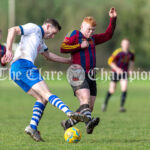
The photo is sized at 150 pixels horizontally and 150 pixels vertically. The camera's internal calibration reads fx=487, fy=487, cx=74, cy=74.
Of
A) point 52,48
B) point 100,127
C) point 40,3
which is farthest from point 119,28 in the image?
point 100,127

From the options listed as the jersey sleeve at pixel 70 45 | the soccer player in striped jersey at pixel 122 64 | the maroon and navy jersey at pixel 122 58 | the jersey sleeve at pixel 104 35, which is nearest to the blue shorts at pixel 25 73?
the jersey sleeve at pixel 70 45

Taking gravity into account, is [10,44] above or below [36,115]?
above

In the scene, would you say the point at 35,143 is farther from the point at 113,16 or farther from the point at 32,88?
the point at 113,16

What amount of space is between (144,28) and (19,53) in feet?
226

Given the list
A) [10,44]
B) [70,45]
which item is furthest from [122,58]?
[10,44]

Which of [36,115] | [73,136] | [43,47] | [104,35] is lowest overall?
[73,136]

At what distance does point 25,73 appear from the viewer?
24.7 feet

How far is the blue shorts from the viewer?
747cm

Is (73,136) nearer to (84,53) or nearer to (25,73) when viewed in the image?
(25,73)

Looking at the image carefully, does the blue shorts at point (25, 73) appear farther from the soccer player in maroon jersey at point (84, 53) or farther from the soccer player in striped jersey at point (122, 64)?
the soccer player in striped jersey at point (122, 64)

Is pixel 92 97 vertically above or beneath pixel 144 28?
beneath

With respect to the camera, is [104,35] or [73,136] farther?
[104,35]

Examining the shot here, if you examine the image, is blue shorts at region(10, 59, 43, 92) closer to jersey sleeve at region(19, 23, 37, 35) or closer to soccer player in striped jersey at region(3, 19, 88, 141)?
soccer player in striped jersey at region(3, 19, 88, 141)

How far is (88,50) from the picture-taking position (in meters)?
8.32
